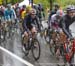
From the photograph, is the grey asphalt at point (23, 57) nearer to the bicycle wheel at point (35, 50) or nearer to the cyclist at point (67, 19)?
the bicycle wheel at point (35, 50)

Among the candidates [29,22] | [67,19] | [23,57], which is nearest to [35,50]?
[23,57]

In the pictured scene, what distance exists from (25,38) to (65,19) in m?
2.36

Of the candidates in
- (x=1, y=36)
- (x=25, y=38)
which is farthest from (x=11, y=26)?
(x=25, y=38)

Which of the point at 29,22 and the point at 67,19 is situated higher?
the point at 67,19

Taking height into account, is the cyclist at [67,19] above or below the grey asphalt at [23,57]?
above

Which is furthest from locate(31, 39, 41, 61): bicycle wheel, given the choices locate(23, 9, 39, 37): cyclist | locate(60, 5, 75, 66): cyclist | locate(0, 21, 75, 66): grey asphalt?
locate(60, 5, 75, 66): cyclist

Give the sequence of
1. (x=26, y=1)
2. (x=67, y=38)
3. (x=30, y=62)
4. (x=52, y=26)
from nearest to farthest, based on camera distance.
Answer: (x=67, y=38) < (x=30, y=62) < (x=52, y=26) < (x=26, y=1)

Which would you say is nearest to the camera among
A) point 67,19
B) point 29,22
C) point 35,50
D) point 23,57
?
point 67,19

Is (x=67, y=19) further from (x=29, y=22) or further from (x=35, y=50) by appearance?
(x=29, y=22)

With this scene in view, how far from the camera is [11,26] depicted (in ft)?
62.3

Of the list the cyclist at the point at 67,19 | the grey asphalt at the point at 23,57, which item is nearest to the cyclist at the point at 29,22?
the grey asphalt at the point at 23,57

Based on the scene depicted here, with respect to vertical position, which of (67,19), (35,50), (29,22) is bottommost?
(35,50)

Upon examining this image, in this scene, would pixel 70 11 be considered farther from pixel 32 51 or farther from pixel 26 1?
pixel 26 1

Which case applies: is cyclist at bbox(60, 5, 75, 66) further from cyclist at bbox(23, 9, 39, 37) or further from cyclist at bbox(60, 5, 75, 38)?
cyclist at bbox(23, 9, 39, 37)
